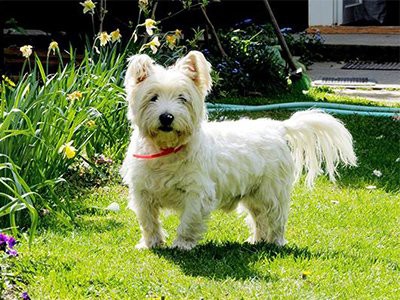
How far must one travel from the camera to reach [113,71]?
22.0ft

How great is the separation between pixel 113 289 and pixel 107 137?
8.23 feet

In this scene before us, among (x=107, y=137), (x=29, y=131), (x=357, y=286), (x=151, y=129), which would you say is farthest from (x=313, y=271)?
(x=107, y=137)

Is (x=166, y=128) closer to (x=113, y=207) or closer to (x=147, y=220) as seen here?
(x=147, y=220)

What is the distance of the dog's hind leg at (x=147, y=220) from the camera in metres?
4.99

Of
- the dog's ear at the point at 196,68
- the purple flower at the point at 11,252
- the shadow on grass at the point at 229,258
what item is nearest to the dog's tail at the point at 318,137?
the shadow on grass at the point at 229,258

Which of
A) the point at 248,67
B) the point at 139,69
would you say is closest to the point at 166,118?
the point at 139,69

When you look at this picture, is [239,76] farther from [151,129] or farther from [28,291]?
[28,291]

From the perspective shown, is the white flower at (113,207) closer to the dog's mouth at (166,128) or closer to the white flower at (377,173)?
the dog's mouth at (166,128)

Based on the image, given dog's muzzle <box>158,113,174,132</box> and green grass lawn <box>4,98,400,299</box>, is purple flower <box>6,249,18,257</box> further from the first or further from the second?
dog's muzzle <box>158,113,174,132</box>

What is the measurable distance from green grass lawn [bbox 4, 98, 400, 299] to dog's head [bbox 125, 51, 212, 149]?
63cm

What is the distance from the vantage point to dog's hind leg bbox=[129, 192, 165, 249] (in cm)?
499

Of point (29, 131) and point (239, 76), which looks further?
point (239, 76)

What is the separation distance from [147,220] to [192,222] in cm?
28

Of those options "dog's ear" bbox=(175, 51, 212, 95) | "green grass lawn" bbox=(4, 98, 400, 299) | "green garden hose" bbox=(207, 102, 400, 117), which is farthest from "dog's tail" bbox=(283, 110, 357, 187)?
"green garden hose" bbox=(207, 102, 400, 117)
